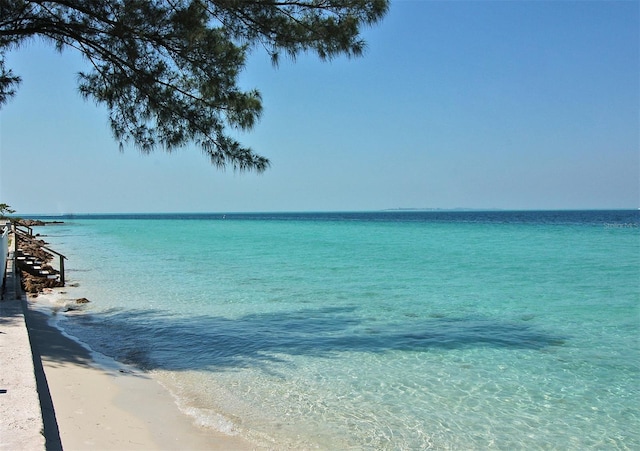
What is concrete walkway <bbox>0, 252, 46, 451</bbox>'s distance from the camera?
10.0 ft

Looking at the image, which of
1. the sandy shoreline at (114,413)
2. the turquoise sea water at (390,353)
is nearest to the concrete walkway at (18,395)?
the sandy shoreline at (114,413)

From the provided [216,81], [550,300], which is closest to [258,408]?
[216,81]

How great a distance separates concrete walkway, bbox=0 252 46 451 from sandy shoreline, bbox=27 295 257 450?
0.63 feet

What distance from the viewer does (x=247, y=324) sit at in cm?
906

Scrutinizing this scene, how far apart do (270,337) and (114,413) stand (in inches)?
138

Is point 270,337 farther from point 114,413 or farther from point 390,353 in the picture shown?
point 114,413

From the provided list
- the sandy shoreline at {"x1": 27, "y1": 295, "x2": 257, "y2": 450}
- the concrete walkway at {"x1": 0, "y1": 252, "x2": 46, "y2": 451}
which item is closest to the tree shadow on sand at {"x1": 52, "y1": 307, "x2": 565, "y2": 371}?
the sandy shoreline at {"x1": 27, "y1": 295, "x2": 257, "y2": 450}

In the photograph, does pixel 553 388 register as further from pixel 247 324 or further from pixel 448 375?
pixel 247 324

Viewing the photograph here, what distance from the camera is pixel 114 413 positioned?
4.85m

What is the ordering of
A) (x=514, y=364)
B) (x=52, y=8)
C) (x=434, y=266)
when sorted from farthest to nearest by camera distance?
(x=434, y=266), (x=52, y=8), (x=514, y=364)

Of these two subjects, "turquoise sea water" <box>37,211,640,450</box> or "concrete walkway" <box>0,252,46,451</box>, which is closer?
"concrete walkway" <box>0,252,46,451</box>

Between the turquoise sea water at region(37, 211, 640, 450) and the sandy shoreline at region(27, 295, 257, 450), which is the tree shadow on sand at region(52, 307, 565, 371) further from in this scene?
the sandy shoreline at region(27, 295, 257, 450)

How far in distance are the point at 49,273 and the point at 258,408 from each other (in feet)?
43.7

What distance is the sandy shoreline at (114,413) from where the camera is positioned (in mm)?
4234
